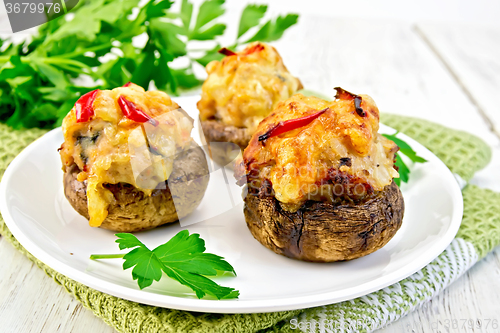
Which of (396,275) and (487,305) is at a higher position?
(396,275)

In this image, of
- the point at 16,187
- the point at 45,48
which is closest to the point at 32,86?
the point at 45,48

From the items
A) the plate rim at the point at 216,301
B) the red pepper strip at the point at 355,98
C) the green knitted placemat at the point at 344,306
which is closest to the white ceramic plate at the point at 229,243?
the plate rim at the point at 216,301

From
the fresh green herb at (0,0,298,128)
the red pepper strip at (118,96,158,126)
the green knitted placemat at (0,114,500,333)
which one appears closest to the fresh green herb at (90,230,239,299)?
the green knitted placemat at (0,114,500,333)

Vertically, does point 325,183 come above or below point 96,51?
above

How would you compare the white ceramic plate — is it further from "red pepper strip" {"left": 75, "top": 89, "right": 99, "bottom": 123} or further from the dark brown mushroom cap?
"red pepper strip" {"left": 75, "top": 89, "right": 99, "bottom": 123}

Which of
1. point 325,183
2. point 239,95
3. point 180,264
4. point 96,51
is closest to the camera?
point 180,264

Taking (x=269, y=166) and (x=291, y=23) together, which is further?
(x=291, y=23)

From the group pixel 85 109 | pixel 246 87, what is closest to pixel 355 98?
pixel 246 87

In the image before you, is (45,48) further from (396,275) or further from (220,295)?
(396,275)

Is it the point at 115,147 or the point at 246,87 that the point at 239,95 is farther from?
the point at 115,147
